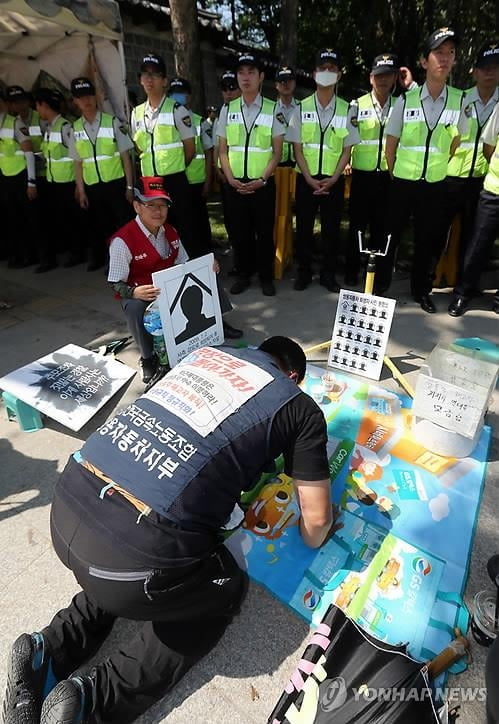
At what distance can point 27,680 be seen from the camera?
1345mm

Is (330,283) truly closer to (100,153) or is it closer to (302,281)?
(302,281)

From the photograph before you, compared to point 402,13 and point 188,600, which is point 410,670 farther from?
point 402,13

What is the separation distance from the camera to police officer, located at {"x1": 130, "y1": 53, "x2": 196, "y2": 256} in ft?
13.6

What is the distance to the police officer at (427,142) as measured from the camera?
3.33 meters

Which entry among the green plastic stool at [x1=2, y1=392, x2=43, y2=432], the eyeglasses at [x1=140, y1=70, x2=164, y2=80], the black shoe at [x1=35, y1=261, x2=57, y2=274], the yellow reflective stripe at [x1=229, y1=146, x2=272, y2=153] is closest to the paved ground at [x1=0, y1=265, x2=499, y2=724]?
the green plastic stool at [x1=2, y1=392, x2=43, y2=432]

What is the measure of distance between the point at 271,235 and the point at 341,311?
160cm

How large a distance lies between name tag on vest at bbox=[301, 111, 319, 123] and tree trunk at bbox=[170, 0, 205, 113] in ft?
10.2

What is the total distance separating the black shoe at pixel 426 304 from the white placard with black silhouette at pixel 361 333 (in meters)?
1.28

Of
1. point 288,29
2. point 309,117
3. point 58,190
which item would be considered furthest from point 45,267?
point 288,29

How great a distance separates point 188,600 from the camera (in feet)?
4.57

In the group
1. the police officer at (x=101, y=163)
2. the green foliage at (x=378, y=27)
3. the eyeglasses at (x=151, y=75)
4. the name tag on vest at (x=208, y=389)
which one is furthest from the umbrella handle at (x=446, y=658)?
the green foliage at (x=378, y=27)

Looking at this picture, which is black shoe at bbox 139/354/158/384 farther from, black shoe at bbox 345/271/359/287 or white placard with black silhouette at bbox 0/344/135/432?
black shoe at bbox 345/271/359/287

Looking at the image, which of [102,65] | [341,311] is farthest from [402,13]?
[341,311]

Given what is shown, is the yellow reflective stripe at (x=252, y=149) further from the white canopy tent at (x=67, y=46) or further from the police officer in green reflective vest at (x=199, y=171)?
the white canopy tent at (x=67, y=46)
